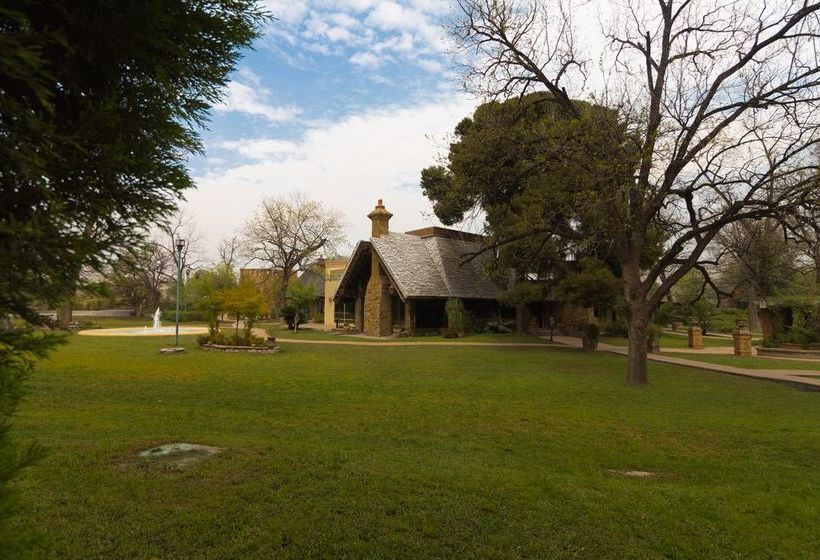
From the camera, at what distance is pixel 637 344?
13.6 m

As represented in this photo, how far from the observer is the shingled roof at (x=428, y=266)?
28467 mm

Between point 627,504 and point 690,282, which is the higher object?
point 690,282

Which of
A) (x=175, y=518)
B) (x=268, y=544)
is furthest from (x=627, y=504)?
(x=175, y=518)

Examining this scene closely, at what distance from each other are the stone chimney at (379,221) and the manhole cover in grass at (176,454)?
1084 inches

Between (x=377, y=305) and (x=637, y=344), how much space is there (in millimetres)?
17969

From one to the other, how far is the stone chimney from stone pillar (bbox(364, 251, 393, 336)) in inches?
136

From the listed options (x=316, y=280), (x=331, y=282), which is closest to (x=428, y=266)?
(x=331, y=282)

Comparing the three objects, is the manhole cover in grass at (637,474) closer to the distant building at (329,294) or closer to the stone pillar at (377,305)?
the stone pillar at (377,305)

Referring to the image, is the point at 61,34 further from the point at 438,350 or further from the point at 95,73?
the point at 438,350

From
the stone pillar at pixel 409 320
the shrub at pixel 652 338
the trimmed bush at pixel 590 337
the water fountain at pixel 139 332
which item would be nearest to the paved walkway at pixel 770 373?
the trimmed bush at pixel 590 337

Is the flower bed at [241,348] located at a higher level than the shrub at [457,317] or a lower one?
lower

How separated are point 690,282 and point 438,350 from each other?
136ft

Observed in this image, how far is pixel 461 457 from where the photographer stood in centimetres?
636

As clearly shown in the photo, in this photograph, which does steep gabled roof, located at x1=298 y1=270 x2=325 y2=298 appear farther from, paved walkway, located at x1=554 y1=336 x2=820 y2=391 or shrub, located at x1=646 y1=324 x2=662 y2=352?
paved walkway, located at x1=554 y1=336 x2=820 y2=391
